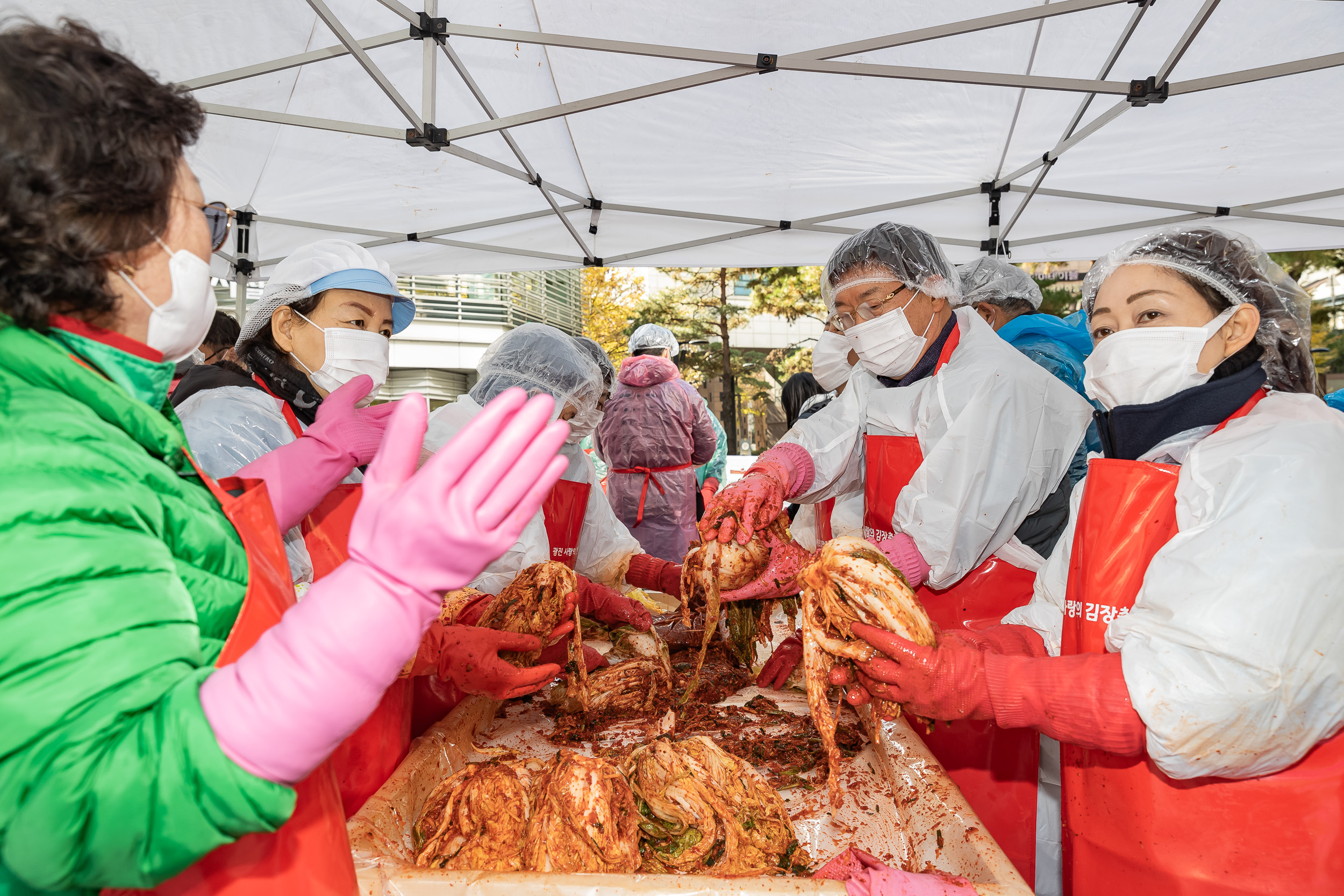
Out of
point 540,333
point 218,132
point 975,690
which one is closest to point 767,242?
point 540,333

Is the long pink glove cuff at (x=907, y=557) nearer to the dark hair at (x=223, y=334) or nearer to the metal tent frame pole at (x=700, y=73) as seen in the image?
the metal tent frame pole at (x=700, y=73)

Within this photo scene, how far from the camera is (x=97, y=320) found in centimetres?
106

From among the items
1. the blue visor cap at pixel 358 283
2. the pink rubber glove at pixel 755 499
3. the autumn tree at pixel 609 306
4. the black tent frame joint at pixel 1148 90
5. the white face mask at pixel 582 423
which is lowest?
the pink rubber glove at pixel 755 499

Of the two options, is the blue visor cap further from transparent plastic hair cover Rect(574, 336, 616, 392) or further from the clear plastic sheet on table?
transparent plastic hair cover Rect(574, 336, 616, 392)

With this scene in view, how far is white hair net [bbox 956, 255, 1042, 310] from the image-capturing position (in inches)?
202

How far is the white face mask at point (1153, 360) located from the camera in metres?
2.03

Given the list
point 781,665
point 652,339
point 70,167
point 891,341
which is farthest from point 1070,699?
point 652,339

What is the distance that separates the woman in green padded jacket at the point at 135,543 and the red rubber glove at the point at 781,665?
2.41 metres

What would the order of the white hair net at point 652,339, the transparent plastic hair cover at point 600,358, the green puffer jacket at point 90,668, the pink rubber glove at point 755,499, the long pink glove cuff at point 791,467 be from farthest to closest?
the white hair net at point 652,339, the transparent plastic hair cover at point 600,358, the long pink glove cuff at point 791,467, the pink rubber glove at point 755,499, the green puffer jacket at point 90,668

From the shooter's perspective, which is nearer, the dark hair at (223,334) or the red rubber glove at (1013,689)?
the red rubber glove at (1013,689)

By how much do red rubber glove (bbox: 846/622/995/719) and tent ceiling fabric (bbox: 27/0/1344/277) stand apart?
139 inches

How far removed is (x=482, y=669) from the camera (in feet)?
8.19

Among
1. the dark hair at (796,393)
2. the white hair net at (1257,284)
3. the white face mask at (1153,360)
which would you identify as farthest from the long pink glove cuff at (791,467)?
the dark hair at (796,393)

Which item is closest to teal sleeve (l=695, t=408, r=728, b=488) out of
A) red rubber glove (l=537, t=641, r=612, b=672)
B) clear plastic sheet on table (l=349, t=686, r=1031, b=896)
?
red rubber glove (l=537, t=641, r=612, b=672)
